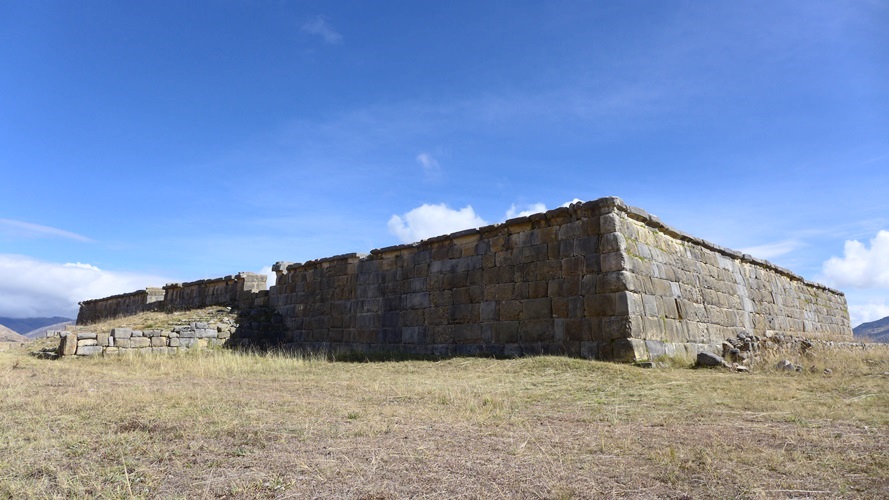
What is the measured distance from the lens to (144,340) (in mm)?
17406

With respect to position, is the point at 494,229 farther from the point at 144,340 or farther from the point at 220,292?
the point at 220,292

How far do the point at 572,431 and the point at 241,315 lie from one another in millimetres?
17401

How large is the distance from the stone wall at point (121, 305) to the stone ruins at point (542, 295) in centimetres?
918

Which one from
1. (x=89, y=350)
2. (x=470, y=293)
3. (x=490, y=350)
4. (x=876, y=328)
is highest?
(x=876, y=328)

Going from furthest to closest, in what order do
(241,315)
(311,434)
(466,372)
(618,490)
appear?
(241,315)
(466,372)
(311,434)
(618,490)

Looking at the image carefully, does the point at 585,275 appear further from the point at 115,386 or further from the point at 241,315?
the point at 241,315

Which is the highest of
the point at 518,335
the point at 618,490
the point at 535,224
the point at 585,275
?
the point at 535,224

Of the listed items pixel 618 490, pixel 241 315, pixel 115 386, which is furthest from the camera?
pixel 241 315

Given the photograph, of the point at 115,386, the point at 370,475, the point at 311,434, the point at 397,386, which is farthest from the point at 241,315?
the point at 370,475

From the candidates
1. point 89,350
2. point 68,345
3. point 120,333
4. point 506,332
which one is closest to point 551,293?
point 506,332

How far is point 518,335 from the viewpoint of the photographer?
1360 centimetres

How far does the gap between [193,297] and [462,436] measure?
2322 centimetres

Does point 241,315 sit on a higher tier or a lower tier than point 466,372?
higher

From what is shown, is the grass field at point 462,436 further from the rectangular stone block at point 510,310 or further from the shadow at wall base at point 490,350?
the rectangular stone block at point 510,310
